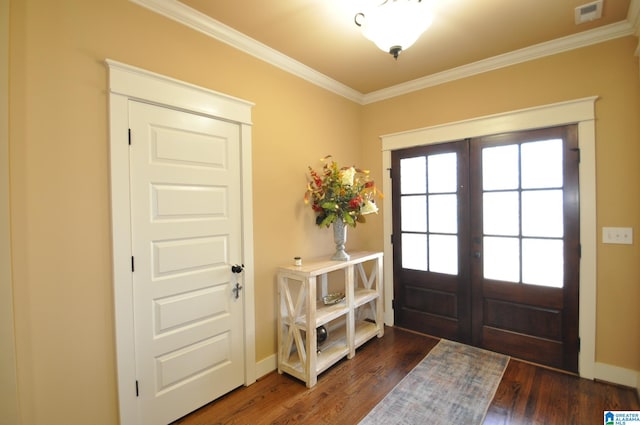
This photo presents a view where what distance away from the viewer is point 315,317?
2367 mm

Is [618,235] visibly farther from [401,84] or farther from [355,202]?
[401,84]

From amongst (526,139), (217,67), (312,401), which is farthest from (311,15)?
(312,401)

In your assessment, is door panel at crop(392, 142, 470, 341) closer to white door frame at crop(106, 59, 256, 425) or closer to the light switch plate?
the light switch plate

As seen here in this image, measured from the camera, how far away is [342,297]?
286 cm

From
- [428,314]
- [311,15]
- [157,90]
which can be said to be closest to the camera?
[157,90]

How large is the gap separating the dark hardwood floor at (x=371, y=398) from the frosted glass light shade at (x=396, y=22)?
2.41 m

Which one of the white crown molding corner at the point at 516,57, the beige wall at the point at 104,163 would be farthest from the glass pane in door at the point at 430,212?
the white crown molding corner at the point at 516,57

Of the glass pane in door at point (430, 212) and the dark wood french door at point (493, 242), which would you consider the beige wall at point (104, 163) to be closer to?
the dark wood french door at point (493, 242)

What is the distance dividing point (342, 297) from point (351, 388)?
2.60 feet

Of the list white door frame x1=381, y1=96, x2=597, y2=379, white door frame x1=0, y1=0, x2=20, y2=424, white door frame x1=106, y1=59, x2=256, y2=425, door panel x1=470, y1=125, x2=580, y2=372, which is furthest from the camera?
door panel x1=470, y1=125, x2=580, y2=372

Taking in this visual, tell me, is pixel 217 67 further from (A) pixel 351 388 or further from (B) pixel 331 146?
(A) pixel 351 388

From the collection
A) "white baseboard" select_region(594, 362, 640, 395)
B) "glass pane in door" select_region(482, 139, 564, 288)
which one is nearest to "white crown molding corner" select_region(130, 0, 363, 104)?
"glass pane in door" select_region(482, 139, 564, 288)

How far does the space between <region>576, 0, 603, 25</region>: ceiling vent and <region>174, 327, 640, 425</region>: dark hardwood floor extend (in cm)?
274

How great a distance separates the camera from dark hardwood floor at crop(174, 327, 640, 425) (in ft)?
6.43
